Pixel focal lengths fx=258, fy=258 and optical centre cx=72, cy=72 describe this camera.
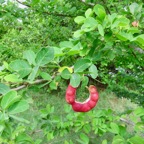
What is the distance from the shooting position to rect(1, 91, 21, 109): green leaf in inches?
15.7

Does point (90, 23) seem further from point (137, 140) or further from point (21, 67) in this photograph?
point (137, 140)

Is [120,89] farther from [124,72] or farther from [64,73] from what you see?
[64,73]

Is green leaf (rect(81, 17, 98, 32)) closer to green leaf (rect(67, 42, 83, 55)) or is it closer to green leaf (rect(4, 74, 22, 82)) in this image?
green leaf (rect(67, 42, 83, 55))

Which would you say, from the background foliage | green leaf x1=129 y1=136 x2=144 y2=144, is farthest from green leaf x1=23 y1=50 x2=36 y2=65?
green leaf x1=129 y1=136 x2=144 y2=144

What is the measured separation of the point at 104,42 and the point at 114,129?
34cm

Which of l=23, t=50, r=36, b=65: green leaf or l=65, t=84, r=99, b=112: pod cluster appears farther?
l=65, t=84, r=99, b=112: pod cluster

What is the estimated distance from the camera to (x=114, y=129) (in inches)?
31.5

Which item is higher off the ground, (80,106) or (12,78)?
(12,78)

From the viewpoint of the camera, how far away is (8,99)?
0.41m

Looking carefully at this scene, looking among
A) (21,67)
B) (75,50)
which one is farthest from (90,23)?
(21,67)

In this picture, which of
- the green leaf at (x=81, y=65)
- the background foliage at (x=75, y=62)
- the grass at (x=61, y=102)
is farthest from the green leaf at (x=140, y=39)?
the grass at (x=61, y=102)

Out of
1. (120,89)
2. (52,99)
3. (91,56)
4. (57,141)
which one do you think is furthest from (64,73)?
(52,99)

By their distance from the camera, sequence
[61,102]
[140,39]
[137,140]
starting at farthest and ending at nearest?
[61,102], [137,140], [140,39]

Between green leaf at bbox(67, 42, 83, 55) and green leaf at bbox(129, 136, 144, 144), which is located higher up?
green leaf at bbox(67, 42, 83, 55)
